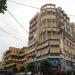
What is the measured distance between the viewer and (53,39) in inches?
2409

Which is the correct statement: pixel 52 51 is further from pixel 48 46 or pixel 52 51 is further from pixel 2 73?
pixel 2 73

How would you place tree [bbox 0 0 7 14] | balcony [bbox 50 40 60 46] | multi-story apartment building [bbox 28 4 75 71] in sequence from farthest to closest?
1. balcony [bbox 50 40 60 46]
2. multi-story apartment building [bbox 28 4 75 71]
3. tree [bbox 0 0 7 14]

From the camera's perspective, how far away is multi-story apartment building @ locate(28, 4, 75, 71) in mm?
59750

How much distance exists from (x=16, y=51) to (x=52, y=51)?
36587 millimetres

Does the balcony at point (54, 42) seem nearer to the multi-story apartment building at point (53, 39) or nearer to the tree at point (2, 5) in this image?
the multi-story apartment building at point (53, 39)

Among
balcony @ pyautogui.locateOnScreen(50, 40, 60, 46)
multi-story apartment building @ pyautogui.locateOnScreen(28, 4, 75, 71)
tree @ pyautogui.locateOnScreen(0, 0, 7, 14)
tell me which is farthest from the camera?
balcony @ pyautogui.locateOnScreen(50, 40, 60, 46)

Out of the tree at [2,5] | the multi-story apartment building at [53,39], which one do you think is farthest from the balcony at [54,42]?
the tree at [2,5]

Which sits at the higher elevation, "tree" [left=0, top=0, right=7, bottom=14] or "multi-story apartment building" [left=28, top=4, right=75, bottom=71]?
"multi-story apartment building" [left=28, top=4, right=75, bottom=71]

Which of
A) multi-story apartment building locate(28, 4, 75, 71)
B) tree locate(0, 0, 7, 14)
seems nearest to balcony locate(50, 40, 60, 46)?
multi-story apartment building locate(28, 4, 75, 71)

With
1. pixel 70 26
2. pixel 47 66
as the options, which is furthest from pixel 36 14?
pixel 47 66

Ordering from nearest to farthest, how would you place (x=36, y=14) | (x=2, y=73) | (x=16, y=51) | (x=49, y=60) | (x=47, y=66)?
(x=2, y=73) → (x=47, y=66) → (x=49, y=60) → (x=36, y=14) → (x=16, y=51)

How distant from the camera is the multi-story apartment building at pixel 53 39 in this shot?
59750 mm

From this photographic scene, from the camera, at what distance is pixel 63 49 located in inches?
2453

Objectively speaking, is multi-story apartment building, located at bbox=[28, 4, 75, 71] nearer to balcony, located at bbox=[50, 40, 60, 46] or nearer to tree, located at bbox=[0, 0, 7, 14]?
balcony, located at bbox=[50, 40, 60, 46]
